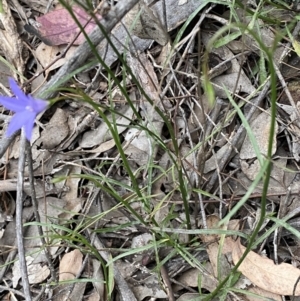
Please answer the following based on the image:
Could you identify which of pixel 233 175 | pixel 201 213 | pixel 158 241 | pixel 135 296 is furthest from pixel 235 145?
pixel 135 296

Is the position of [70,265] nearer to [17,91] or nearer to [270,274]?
[270,274]

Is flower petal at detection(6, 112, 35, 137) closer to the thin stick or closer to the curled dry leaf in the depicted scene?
the thin stick

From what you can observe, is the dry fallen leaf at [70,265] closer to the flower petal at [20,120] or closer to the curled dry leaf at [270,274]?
the curled dry leaf at [270,274]

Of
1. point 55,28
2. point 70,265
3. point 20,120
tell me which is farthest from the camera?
point 55,28

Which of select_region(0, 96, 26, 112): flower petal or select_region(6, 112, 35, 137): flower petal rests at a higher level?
select_region(0, 96, 26, 112): flower petal

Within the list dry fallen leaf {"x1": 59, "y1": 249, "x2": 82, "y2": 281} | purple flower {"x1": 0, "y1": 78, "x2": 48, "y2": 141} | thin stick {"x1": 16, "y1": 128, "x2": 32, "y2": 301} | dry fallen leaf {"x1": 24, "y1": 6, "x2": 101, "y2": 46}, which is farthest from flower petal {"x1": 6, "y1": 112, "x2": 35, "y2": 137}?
dry fallen leaf {"x1": 24, "y1": 6, "x2": 101, "y2": 46}

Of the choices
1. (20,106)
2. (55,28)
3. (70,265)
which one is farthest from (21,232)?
(55,28)

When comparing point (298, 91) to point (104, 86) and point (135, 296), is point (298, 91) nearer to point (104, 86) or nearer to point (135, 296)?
point (104, 86)

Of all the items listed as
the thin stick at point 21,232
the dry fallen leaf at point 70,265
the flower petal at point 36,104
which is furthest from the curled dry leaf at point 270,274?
the flower petal at point 36,104
